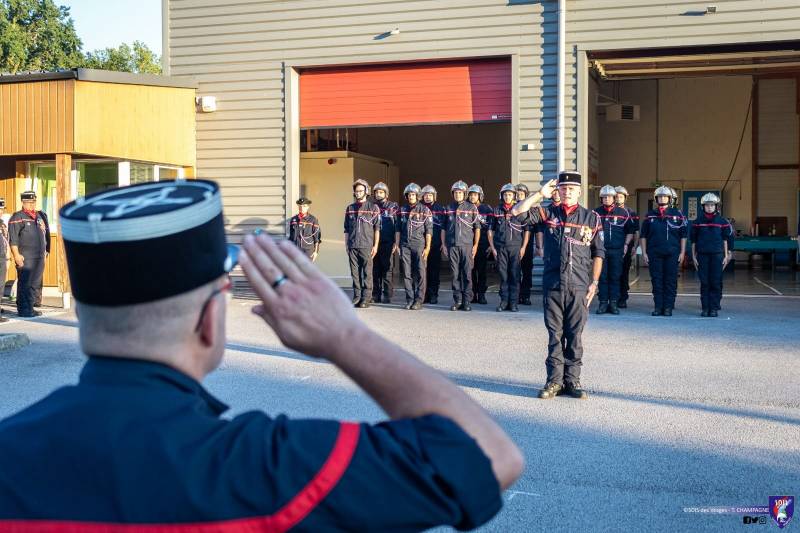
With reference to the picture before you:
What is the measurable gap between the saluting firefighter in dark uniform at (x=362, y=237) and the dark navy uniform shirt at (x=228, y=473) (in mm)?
14897

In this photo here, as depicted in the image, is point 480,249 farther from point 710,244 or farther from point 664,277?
point 710,244

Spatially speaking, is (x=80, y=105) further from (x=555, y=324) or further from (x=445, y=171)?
(x=445, y=171)

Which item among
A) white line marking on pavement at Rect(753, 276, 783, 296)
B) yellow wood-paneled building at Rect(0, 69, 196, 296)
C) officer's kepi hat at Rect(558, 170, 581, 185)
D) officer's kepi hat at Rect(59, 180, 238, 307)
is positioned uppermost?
yellow wood-paneled building at Rect(0, 69, 196, 296)

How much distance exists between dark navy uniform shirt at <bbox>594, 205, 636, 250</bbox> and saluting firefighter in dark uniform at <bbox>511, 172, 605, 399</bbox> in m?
7.19

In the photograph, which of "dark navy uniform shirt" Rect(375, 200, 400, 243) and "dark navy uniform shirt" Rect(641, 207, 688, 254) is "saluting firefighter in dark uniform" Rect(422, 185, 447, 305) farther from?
"dark navy uniform shirt" Rect(641, 207, 688, 254)

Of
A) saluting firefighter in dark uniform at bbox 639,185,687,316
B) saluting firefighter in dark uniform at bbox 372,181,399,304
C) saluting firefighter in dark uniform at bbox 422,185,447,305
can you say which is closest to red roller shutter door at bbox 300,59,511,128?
saluting firefighter in dark uniform at bbox 422,185,447,305

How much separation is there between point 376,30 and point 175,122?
4508 mm

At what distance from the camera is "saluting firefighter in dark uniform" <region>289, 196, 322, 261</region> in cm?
1680

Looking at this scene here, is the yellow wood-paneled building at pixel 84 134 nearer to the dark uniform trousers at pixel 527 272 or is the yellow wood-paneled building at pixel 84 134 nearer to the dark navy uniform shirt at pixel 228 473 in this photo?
the dark uniform trousers at pixel 527 272

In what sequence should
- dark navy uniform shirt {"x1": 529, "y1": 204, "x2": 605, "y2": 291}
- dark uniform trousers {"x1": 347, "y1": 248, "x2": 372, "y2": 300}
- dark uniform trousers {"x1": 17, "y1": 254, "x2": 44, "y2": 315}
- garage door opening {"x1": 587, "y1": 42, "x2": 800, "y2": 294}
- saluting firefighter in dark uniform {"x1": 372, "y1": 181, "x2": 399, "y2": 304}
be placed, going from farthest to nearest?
garage door opening {"x1": 587, "y1": 42, "x2": 800, "y2": 294}, saluting firefighter in dark uniform {"x1": 372, "y1": 181, "x2": 399, "y2": 304}, dark uniform trousers {"x1": 347, "y1": 248, "x2": 372, "y2": 300}, dark uniform trousers {"x1": 17, "y1": 254, "x2": 44, "y2": 315}, dark navy uniform shirt {"x1": 529, "y1": 204, "x2": 605, "y2": 291}

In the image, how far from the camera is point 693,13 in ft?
51.2

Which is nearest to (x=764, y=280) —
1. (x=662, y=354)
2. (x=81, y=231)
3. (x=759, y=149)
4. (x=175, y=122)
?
(x=759, y=149)

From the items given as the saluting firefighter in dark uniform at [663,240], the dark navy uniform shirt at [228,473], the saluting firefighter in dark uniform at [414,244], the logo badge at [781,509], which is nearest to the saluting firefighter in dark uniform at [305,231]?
the saluting firefighter in dark uniform at [414,244]

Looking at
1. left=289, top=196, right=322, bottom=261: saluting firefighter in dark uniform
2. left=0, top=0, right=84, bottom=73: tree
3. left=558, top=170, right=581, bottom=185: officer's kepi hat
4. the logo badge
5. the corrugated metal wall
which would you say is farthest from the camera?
left=0, top=0, right=84, bottom=73: tree
